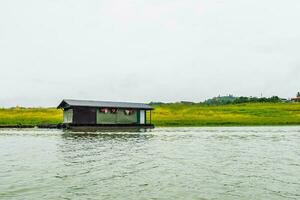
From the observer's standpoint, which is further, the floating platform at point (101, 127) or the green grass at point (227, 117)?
the green grass at point (227, 117)

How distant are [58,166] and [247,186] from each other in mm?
9093

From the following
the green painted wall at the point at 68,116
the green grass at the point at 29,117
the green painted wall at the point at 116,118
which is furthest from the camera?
the green grass at the point at 29,117

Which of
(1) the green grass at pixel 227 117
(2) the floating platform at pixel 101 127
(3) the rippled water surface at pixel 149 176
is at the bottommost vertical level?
(3) the rippled water surface at pixel 149 176

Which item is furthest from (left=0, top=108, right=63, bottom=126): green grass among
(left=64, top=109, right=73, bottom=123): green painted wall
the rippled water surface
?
the rippled water surface

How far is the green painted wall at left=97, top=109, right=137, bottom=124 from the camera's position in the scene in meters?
63.8

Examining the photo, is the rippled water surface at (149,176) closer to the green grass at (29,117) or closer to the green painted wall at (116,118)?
the green painted wall at (116,118)

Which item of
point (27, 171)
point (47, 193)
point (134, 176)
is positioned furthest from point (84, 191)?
point (27, 171)

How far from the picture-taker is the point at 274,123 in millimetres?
80812

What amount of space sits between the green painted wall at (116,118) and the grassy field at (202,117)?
14.0m

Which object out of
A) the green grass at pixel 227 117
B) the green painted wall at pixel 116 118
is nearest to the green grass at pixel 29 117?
the green painted wall at pixel 116 118

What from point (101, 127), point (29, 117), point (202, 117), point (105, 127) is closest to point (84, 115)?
point (101, 127)

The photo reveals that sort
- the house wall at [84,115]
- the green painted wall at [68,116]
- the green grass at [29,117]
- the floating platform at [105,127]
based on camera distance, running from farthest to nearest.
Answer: the green grass at [29,117]
the green painted wall at [68,116]
the house wall at [84,115]
the floating platform at [105,127]

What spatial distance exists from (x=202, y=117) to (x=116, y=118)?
94.1 ft

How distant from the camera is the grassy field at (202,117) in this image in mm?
80562
